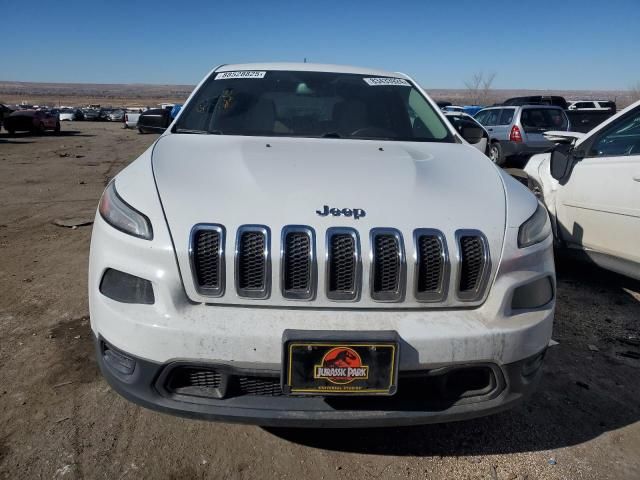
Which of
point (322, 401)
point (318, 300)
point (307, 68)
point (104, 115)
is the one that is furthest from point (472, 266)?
point (104, 115)

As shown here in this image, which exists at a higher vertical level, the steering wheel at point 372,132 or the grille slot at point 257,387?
the steering wheel at point 372,132

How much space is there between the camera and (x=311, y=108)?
339 cm

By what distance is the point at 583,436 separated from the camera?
246 cm

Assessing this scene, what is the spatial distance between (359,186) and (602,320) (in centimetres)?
267

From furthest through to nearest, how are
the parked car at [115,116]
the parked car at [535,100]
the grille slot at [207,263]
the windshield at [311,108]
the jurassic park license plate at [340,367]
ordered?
the parked car at [115,116] → the parked car at [535,100] → the windshield at [311,108] → the grille slot at [207,263] → the jurassic park license plate at [340,367]

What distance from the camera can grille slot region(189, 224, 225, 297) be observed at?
76.3 inches

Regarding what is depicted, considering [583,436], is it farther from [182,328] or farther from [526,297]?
[182,328]

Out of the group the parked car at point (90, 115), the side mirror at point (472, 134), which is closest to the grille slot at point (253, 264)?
the side mirror at point (472, 134)

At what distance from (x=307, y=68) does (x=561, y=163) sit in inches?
91.9

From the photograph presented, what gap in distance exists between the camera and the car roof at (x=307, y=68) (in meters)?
3.72

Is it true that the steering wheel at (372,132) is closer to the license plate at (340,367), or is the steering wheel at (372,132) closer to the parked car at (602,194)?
the license plate at (340,367)

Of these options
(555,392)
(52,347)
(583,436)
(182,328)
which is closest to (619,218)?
(555,392)

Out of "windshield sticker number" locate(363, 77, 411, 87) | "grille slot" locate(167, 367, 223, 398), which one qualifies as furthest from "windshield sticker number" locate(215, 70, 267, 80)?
"grille slot" locate(167, 367, 223, 398)

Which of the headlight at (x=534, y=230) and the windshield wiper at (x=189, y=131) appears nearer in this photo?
the headlight at (x=534, y=230)
